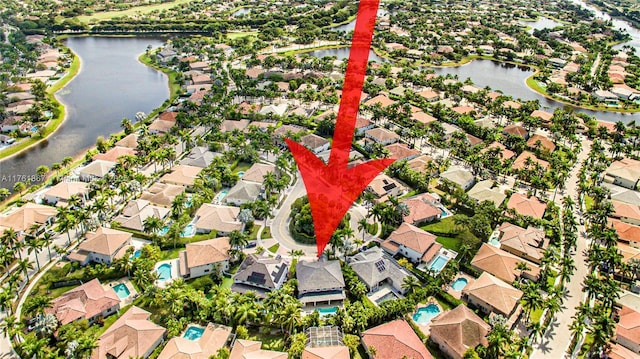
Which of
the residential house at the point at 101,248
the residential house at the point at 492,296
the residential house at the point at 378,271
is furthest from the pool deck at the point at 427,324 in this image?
the residential house at the point at 101,248

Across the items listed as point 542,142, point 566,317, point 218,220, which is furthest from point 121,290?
point 542,142

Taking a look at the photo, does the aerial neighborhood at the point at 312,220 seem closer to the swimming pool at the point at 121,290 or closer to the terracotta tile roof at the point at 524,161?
the swimming pool at the point at 121,290

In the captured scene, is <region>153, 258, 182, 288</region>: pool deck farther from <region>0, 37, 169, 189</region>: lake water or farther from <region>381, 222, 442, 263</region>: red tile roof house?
<region>0, 37, 169, 189</region>: lake water

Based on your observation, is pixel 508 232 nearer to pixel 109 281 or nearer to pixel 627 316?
pixel 627 316

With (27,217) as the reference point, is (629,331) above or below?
below

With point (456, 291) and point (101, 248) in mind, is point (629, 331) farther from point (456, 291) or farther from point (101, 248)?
point (101, 248)

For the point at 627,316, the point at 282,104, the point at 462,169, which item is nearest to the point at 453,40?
the point at 282,104
